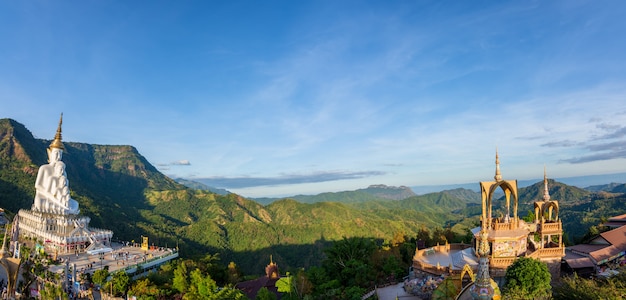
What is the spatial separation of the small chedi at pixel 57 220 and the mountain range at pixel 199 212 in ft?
31.1

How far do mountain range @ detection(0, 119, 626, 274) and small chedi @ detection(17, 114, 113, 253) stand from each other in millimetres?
9490

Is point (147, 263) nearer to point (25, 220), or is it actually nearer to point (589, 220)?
point (25, 220)

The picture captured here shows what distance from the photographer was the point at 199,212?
440 ft

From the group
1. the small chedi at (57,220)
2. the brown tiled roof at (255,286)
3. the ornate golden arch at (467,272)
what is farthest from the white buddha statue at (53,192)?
the ornate golden arch at (467,272)

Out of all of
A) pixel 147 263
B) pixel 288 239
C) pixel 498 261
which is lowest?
pixel 288 239

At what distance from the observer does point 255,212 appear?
14012 cm

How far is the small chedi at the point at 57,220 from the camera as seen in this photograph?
33.1 m

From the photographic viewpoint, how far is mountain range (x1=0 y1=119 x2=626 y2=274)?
71.0 meters

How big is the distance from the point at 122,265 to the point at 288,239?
73746 mm

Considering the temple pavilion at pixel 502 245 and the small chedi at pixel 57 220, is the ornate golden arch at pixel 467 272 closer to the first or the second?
the temple pavilion at pixel 502 245

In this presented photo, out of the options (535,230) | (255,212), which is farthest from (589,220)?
(255,212)

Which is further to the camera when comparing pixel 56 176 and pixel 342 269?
pixel 56 176

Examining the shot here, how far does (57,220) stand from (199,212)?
Answer: 101018 millimetres

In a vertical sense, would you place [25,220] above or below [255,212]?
above
